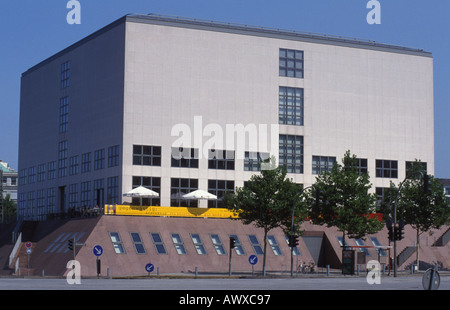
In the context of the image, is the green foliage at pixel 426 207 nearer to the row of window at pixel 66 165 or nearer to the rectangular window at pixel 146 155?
the rectangular window at pixel 146 155

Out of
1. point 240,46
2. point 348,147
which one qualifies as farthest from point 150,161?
point 348,147

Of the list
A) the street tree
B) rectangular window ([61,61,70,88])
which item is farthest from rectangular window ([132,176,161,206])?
the street tree

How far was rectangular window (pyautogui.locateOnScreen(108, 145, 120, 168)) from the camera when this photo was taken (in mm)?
80438

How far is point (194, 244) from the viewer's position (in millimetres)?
73625

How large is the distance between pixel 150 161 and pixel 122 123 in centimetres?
443

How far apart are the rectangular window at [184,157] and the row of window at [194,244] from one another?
8.87 metres

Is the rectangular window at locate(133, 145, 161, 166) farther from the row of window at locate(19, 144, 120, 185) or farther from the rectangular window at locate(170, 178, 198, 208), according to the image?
the rectangular window at locate(170, 178, 198, 208)

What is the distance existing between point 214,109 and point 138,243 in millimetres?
17492

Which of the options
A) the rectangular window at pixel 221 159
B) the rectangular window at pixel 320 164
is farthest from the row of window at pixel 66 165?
A: the rectangular window at pixel 320 164

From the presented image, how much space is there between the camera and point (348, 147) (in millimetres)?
89062

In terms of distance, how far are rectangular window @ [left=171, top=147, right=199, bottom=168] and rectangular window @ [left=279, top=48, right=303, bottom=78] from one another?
12.9 metres

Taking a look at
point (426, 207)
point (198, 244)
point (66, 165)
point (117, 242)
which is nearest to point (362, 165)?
point (426, 207)

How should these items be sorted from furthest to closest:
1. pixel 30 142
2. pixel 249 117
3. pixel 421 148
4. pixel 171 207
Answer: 1. pixel 30 142
2. pixel 421 148
3. pixel 249 117
4. pixel 171 207

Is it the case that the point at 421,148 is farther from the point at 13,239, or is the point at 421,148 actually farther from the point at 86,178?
the point at 13,239
